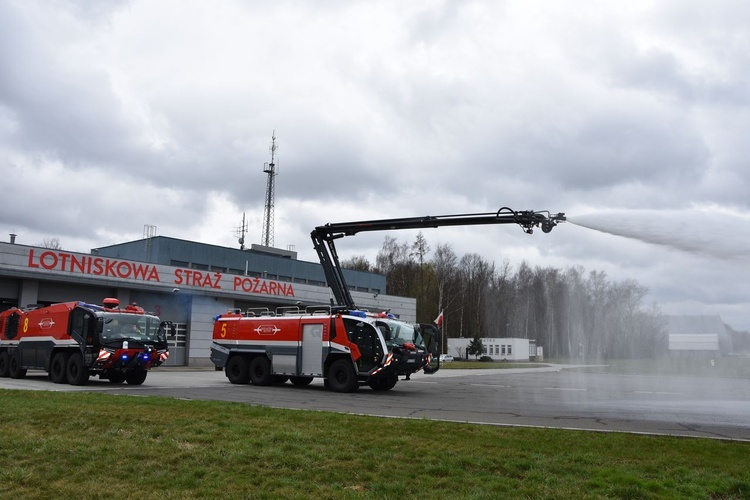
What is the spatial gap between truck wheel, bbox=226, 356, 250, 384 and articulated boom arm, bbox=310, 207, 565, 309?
4.14 metres

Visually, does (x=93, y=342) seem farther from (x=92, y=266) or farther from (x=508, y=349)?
(x=508, y=349)

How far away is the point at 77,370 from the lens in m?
20.9

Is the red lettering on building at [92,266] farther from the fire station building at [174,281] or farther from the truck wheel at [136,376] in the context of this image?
the truck wheel at [136,376]

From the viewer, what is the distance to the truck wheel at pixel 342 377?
19859mm

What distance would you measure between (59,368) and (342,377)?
9740 millimetres

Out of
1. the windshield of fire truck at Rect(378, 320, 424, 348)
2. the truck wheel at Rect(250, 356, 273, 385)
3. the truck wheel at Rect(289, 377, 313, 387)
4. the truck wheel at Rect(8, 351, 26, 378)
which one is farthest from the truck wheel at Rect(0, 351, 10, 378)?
the windshield of fire truck at Rect(378, 320, 424, 348)

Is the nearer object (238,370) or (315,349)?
(315,349)

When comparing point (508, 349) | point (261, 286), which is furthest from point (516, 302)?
point (261, 286)

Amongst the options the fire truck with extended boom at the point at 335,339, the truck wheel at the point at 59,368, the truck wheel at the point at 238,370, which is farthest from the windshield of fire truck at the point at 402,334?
the truck wheel at the point at 59,368

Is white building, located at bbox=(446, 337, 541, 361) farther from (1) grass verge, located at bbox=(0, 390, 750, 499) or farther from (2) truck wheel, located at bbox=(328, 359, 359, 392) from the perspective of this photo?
(1) grass verge, located at bbox=(0, 390, 750, 499)

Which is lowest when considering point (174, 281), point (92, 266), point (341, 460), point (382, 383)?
point (341, 460)

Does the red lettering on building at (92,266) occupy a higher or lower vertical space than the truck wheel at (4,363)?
higher

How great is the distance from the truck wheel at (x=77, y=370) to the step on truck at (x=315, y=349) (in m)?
4.98

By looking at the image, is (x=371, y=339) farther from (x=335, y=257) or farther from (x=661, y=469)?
(x=661, y=469)
